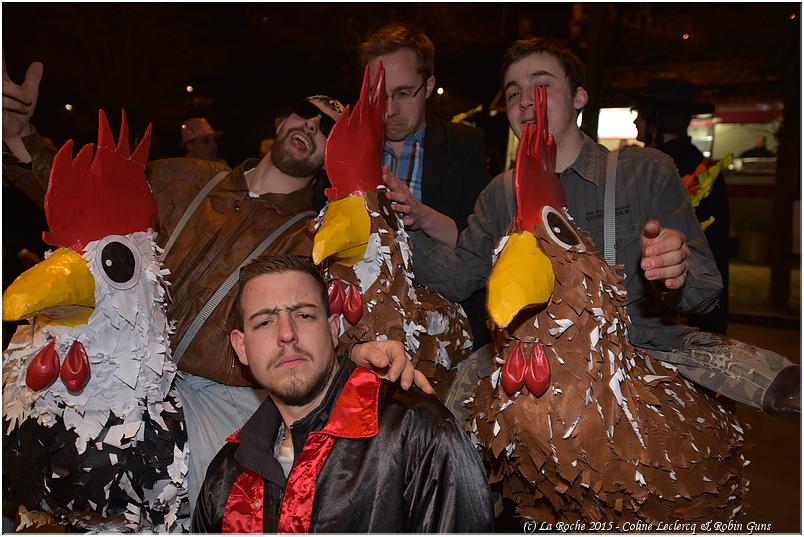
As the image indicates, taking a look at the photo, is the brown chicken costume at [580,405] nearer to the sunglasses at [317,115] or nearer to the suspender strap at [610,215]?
the suspender strap at [610,215]

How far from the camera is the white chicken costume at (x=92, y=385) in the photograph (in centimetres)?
150

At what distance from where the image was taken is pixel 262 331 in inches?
55.6

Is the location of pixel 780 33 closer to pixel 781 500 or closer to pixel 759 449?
pixel 759 449

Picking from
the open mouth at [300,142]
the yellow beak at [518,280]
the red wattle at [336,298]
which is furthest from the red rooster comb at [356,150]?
the yellow beak at [518,280]

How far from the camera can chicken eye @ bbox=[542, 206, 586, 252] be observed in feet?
4.66

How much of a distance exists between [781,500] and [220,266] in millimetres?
2114

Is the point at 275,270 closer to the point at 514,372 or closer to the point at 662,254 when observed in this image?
the point at 514,372

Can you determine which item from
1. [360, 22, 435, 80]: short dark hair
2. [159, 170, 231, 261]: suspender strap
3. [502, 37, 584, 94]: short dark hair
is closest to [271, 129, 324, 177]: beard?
[159, 170, 231, 261]: suspender strap

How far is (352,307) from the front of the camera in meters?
1.63

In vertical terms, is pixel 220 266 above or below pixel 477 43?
below

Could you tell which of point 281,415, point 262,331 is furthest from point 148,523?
point 262,331

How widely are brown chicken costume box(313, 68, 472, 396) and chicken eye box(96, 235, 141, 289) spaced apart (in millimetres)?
439

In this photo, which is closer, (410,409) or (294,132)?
(410,409)

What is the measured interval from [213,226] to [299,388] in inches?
29.7
